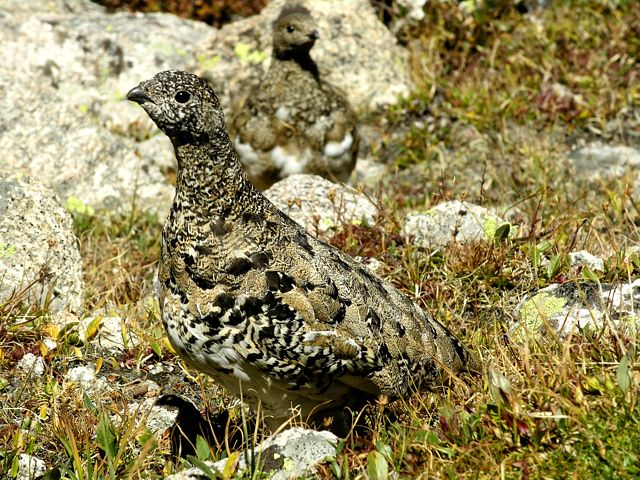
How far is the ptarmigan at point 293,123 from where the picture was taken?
7285 mm

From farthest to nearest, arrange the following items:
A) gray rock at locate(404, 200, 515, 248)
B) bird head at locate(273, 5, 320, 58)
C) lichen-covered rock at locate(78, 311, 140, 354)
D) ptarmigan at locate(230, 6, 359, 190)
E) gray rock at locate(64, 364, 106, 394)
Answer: bird head at locate(273, 5, 320, 58) < ptarmigan at locate(230, 6, 359, 190) < gray rock at locate(404, 200, 515, 248) < lichen-covered rock at locate(78, 311, 140, 354) < gray rock at locate(64, 364, 106, 394)

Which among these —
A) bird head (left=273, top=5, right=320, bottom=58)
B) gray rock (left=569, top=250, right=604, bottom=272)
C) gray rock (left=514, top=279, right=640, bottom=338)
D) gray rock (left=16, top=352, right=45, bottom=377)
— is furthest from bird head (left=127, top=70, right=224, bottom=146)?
bird head (left=273, top=5, right=320, bottom=58)

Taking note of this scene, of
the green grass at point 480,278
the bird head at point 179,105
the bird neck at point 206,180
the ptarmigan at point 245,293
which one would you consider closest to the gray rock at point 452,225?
the green grass at point 480,278

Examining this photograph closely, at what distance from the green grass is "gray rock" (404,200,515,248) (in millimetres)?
111

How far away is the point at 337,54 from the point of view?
9.20 m

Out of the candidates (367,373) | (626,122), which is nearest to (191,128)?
(367,373)

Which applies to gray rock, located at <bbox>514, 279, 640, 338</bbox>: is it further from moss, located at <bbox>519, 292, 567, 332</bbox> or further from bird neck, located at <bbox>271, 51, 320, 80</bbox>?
bird neck, located at <bbox>271, 51, 320, 80</bbox>

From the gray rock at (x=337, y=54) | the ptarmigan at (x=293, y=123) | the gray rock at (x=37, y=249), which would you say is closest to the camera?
the gray rock at (x=37, y=249)

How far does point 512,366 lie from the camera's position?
377cm

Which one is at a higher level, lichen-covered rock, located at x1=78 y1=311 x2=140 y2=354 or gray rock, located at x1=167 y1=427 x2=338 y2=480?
gray rock, located at x1=167 y1=427 x2=338 y2=480

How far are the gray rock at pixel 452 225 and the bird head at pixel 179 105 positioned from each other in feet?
7.14

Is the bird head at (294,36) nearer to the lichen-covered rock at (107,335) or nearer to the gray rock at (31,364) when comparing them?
the lichen-covered rock at (107,335)

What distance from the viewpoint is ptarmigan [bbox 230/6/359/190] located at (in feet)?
23.9

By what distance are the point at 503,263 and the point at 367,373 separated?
1.62 metres
